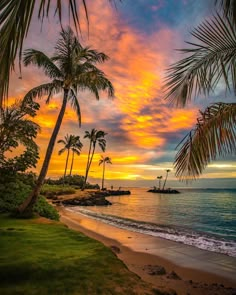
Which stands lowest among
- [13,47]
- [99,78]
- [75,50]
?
[13,47]

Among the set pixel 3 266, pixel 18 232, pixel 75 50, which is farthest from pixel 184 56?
pixel 75 50

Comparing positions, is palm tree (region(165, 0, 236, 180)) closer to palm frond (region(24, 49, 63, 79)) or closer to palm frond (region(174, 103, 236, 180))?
palm frond (region(174, 103, 236, 180))

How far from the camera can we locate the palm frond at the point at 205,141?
4785 mm

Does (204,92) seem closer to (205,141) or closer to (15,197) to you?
(205,141)

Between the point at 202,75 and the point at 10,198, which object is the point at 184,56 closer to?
the point at 202,75

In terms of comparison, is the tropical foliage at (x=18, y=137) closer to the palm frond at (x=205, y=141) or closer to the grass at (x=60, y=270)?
the grass at (x=60, y=270)

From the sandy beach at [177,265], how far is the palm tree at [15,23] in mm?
5975

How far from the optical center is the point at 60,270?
6180 mm

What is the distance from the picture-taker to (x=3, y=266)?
6.05m

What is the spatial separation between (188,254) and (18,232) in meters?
7.81

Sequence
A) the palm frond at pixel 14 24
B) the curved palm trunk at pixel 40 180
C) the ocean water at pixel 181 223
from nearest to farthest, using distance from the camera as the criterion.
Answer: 1. the palm frond at pixel 14 24
2. the curved palm trunk at pixel 40 180
3. the ocean water at pixel 181 223

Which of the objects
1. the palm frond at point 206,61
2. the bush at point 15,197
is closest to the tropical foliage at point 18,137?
the bush at point 15,197

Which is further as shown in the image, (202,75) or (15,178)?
(15,178)

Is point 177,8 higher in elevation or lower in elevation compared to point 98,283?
higher
